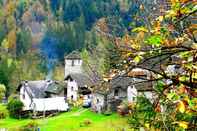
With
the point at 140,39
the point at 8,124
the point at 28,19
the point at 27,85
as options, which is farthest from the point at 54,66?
the point at 140,39

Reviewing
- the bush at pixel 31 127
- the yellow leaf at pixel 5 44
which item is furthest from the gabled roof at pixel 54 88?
the yellow leaf at pixel 5 44

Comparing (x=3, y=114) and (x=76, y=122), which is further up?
(x=3, y=114)

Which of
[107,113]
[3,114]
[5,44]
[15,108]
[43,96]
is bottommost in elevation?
[107,113]

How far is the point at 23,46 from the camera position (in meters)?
100

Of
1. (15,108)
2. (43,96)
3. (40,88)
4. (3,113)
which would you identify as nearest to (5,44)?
(40,88)

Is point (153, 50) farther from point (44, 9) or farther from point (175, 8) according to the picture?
point (44, 9)

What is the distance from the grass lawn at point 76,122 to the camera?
107 ft

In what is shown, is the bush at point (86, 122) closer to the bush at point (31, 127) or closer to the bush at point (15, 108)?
the bush at point (31, 127)

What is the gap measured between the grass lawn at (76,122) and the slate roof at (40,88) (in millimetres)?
4971

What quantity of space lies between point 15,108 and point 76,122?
8903 millimetres

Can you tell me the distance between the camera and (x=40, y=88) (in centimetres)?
4678

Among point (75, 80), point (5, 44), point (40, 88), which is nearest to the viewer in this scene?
point (75, 80)

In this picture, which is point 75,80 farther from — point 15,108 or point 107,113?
point 107,113

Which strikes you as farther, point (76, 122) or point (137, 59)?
point (76, 122)
